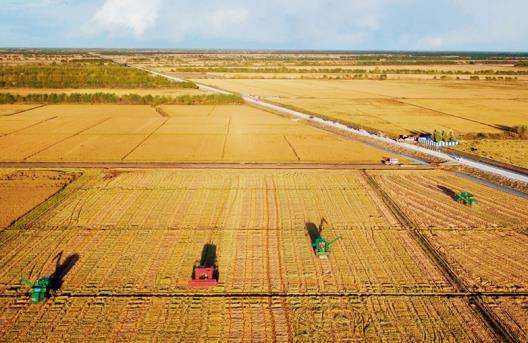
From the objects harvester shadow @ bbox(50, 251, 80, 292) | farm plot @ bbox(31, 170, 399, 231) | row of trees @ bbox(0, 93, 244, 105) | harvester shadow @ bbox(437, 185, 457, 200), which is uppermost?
row of trees @ bbox(0, 93, 244, 105)

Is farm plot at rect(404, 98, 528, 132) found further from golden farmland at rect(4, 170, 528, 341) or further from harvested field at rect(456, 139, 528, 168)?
golden farmland at rect(4, 170, 528, 341)

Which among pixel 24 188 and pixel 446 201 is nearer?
pixel 446 201

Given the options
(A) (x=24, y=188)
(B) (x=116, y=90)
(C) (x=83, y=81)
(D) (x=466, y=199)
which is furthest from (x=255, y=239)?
(C) (x=83, y=81)

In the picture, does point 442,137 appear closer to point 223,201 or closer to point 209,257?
point 223,201

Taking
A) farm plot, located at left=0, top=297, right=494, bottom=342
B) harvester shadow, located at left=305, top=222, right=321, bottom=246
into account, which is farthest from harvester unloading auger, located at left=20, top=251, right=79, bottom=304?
harvester shadow, located at left=305, top=222, right=321, bottom=246

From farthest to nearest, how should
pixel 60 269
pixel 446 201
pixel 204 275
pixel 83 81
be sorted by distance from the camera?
1. pixel 83 81
2. pixel 446 201
3. pixel 60 269
4. pixel 204 275

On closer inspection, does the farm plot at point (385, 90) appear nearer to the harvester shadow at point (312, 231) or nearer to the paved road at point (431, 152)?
the paved road at point (431, 152)

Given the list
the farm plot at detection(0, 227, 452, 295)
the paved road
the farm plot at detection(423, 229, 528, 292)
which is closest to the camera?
the farm plot at detection(0, 227, 452, 295)

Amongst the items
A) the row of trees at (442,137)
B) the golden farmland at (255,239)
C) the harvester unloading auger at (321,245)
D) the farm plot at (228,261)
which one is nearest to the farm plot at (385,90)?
the golden farmland at (255,239)
